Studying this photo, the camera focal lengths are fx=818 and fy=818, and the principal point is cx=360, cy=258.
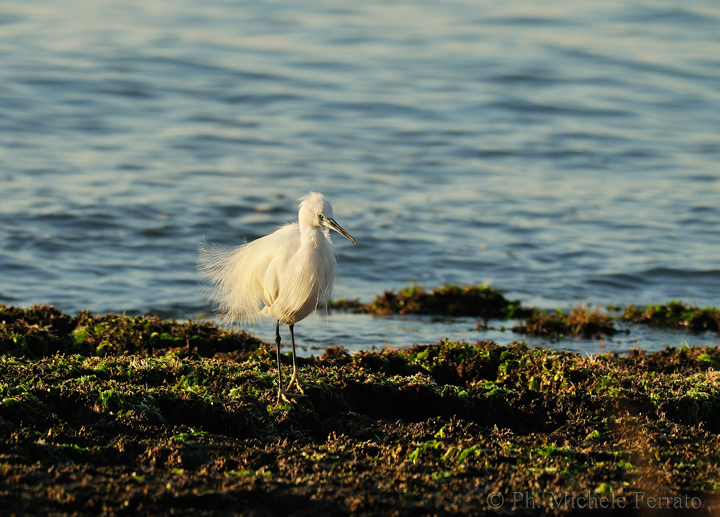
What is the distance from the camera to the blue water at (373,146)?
12969 mm

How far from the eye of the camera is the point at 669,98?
75.4ft

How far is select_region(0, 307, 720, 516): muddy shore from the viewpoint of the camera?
166 inches

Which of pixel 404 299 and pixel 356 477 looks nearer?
pixel 356 477

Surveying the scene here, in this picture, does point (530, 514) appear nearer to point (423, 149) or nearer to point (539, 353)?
point (539, 353)

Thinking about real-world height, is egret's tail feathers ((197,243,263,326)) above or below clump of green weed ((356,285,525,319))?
above

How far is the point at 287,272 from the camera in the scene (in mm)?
6316

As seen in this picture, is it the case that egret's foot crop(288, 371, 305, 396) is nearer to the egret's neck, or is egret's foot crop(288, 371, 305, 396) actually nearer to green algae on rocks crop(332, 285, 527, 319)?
the egret's neck

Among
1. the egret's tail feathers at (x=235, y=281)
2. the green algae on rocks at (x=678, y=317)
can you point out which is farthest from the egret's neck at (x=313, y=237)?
the green algae on rocks at (x=678, y=317)

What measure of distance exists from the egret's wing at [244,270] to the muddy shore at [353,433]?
0.51 meters

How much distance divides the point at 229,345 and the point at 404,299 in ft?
11.1

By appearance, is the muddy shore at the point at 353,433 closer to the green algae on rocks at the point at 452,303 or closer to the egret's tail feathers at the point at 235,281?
the egret's tail feathers at the point at 235,281

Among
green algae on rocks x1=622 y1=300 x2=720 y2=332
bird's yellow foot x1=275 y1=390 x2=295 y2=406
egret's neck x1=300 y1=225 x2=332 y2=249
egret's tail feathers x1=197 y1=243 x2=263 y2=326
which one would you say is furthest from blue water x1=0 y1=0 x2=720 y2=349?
bird's yellow foot x1=275 y1=390 x2=295 y2=406

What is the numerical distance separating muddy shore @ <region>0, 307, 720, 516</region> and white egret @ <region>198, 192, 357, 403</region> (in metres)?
0.52

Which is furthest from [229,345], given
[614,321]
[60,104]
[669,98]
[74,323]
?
[669,98]
